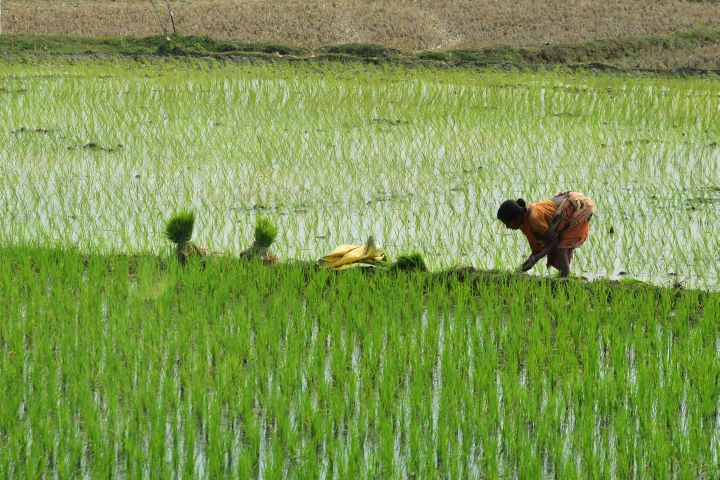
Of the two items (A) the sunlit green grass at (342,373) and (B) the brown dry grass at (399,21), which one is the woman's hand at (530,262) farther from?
(B) the brown dry grass at (399,21)

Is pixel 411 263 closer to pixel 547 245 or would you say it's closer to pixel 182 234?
pixel 547 245

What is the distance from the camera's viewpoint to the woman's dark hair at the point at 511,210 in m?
4.23

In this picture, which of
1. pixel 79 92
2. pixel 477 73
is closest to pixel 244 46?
pixel 477 73

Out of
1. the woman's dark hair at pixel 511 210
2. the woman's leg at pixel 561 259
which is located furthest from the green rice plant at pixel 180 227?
the woman's leg at pixel 561 259

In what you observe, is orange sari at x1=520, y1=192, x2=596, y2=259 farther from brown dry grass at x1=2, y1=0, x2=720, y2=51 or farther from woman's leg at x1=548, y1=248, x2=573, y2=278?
brown dry grass at x1=2, y1=0, x2=720, y2=51

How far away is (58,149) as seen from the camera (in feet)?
25.1

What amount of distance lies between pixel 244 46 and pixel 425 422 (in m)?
13.5

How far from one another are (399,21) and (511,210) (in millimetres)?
15138

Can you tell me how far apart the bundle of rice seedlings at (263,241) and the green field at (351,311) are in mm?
97

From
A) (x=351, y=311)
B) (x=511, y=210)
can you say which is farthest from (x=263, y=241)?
(x=511, y=210)

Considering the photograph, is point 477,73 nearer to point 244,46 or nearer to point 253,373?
point 244,46

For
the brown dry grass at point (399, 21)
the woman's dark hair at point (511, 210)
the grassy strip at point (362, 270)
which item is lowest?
the grassy strip at point (362, 270)

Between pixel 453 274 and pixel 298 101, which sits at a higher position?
pixel 298 101

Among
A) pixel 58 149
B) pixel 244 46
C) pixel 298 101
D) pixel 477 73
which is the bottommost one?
pixel 58 149
